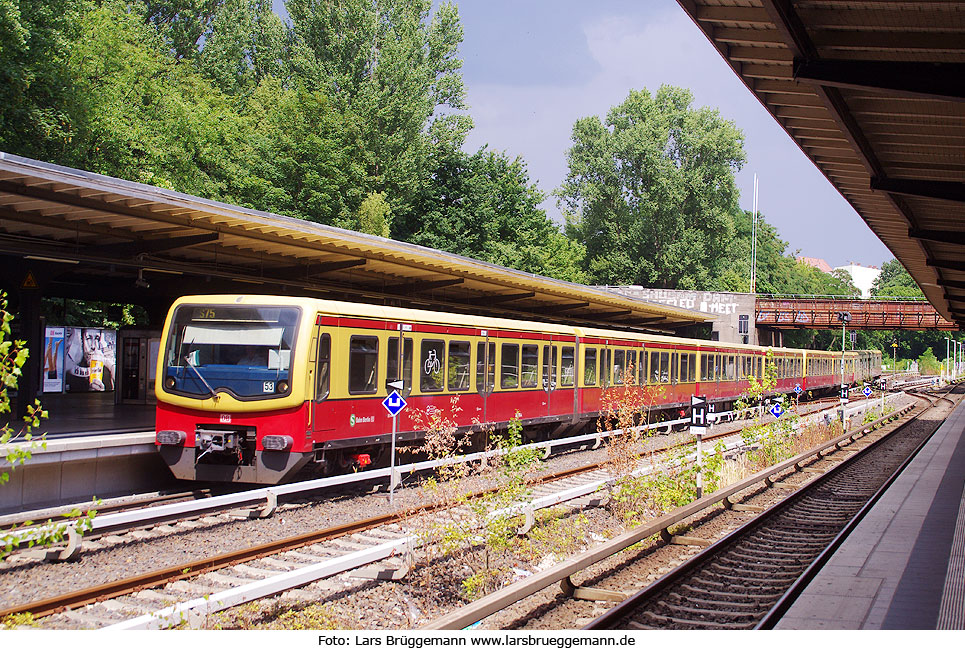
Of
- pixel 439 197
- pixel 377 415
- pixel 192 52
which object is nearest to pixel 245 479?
pixel 377 415

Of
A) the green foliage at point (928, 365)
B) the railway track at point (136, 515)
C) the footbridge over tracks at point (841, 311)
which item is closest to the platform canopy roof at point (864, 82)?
the railway track at point (136, 515)

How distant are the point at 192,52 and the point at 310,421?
48756 millimetres

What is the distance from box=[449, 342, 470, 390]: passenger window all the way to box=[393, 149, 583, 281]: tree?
101 feet

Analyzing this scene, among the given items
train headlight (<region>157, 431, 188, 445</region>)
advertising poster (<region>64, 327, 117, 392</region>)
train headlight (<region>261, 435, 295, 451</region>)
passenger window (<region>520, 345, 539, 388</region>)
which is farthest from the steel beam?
advertising poster (<region>64, 327, 117, 392</region>)

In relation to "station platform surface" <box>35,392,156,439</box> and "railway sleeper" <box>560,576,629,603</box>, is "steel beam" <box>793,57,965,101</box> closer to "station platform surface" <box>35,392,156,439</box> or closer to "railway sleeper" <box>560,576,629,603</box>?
"railway sleeper" <box>560,576,629,603</box>

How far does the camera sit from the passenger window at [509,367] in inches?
635

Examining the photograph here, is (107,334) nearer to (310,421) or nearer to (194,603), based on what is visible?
(310,421)

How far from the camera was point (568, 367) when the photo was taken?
1875 cm

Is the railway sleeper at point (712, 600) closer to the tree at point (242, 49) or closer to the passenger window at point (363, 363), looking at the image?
the passenger window at point (363, 363)

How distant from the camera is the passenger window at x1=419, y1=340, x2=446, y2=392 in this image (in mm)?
13789

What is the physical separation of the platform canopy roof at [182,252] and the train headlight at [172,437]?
3.21 m

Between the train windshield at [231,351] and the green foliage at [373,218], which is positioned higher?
the green foliage at [373,218]

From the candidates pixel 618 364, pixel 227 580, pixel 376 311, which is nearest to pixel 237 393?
pixel 376 311

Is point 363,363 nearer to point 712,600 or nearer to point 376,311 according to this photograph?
point 376,311
